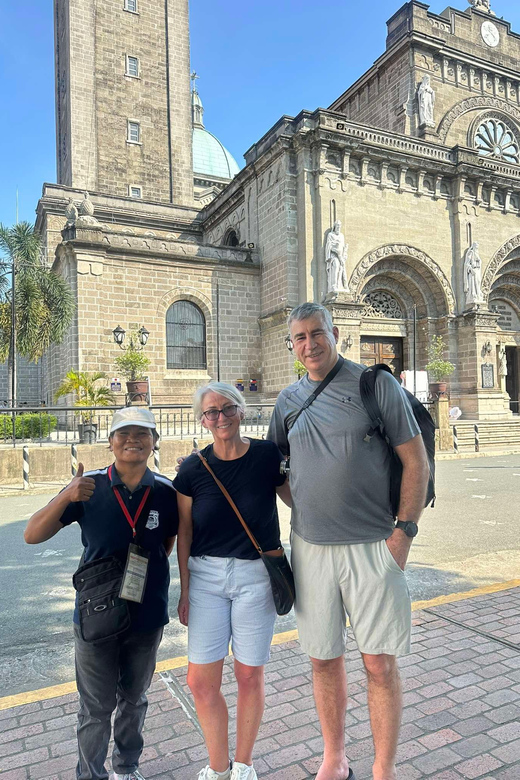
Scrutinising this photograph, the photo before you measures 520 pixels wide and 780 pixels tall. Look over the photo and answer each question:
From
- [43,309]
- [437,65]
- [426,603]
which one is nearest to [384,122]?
[437,65]

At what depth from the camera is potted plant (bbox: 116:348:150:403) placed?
17.0 m

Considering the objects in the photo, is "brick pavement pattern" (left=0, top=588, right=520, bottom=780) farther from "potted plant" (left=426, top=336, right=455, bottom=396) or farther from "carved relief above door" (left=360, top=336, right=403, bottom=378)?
"carved relief above door" (left=360, top=336, right=403, bottom=378)

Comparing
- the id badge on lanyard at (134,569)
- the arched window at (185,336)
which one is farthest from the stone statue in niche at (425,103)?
the id badge on lanyard at (134,569)

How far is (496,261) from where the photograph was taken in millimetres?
26656

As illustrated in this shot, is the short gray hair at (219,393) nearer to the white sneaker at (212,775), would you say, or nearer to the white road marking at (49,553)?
the white sneaker at (212,775)

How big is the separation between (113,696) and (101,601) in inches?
17.9

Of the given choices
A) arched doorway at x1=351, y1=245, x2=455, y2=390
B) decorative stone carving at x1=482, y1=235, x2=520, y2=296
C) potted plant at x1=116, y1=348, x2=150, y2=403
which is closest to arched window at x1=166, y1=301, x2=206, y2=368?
potted plant at x1=116, y1=348, x2=150, y2=403

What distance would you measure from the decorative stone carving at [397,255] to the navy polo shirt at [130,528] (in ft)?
69.4

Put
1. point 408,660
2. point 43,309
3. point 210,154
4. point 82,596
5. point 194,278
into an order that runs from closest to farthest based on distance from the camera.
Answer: point 82,596
point 408,660
point 43,309
point 194,278
point 210,154

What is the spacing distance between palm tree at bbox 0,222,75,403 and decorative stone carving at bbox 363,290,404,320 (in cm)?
1342

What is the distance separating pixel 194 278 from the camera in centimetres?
2325

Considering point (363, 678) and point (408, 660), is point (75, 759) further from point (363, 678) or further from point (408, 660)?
point (408, 660)

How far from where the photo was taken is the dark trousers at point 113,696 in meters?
2.23

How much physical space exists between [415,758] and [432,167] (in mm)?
26393
